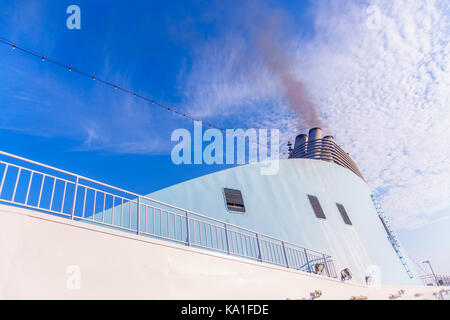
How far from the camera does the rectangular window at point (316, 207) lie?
540 inches

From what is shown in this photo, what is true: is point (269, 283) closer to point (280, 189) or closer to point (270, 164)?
point (280, 189)

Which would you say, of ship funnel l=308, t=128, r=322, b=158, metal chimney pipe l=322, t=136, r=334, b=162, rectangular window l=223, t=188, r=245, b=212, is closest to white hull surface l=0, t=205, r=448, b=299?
rectangular window l=223, t=188, r=245, b=212

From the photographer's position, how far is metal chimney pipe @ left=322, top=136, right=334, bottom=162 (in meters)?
22.1

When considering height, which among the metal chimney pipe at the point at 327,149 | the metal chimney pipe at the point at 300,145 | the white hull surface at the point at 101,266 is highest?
the metal chimney pipe at the point at 300,145

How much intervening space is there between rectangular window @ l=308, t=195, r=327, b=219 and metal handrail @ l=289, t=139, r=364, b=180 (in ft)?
27.7

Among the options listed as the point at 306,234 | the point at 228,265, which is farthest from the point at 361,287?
the point at 228,265

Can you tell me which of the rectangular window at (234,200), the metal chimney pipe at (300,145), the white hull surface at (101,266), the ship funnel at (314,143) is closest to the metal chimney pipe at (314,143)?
the ship funnel at (314,143)

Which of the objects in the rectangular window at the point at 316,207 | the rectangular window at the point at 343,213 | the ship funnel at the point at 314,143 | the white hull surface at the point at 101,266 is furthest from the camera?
the ship funnel at the point at 314,143

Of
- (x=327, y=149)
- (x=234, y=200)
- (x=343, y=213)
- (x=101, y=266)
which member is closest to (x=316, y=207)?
(x=343, y=213)

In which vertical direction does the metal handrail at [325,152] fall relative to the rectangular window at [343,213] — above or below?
above

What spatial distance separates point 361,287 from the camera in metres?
11.2

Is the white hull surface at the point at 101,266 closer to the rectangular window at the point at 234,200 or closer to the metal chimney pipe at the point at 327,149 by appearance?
the rectangular window at the point at 234,200

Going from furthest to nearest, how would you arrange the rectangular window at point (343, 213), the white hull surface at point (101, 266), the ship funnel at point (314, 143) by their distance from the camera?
the ship funnel at point (314, 143) → the rectangular window at point (343, 213) → the white hull surface at point (101, 266)
